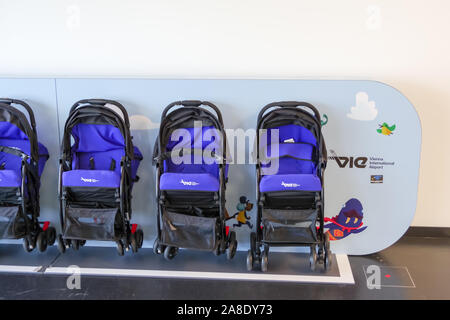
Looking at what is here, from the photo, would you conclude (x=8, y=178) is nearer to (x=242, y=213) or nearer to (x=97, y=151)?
(x=97, y=151)

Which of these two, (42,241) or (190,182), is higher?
(190,182)

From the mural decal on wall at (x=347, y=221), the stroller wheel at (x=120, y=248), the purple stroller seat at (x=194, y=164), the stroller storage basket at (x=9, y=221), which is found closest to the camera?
the purple stroller seat at (x=194, y=164)

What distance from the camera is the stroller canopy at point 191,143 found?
281cm

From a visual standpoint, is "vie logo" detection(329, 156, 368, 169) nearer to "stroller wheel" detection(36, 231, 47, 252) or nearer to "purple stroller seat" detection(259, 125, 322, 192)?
"purple stroller seat" detection(259, 125, 322, 192)

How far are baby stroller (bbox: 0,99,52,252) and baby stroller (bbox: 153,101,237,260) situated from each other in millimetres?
933

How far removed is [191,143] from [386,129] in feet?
4.93

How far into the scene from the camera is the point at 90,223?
2.82m

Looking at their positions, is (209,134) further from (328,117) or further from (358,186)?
(358,186)

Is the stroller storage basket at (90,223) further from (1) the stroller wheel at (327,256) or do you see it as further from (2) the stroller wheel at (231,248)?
(1) the stroller wheel at (327,256)

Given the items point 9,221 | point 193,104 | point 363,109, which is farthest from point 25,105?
point 363,109

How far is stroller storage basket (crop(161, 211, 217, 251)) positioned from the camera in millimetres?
2744

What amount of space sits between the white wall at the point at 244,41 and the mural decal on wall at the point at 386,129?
0.40m

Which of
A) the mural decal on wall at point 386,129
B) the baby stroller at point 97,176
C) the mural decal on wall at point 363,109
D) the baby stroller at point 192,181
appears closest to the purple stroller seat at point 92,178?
the baby stroller at point 97,176

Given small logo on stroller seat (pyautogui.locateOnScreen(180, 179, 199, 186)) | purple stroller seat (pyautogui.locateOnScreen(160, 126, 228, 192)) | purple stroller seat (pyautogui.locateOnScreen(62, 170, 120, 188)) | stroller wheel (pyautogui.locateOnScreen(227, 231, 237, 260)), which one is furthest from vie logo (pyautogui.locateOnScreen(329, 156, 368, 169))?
purple stroller seat (pyautogui.locateOnScreen(62, 170, 120, 188))
